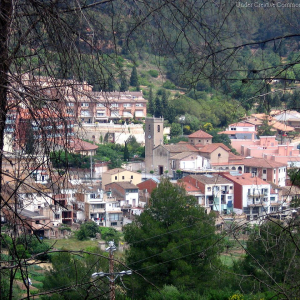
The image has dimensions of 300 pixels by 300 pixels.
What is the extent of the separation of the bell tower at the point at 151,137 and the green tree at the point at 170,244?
1612 cm

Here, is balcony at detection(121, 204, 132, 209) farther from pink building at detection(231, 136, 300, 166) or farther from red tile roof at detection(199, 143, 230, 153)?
pink building at detection(231, 136, 300, 166)

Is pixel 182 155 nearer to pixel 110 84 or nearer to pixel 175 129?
pixel 175 129

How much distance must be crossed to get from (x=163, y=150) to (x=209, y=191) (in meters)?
6.05

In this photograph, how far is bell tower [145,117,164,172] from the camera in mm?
24812

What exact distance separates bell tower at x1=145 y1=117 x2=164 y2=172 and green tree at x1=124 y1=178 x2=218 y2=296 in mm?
16119

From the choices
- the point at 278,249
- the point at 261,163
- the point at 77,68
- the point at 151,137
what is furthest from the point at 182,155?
the point at 77,68

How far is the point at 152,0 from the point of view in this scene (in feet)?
4.48

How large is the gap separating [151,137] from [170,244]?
61.6ft

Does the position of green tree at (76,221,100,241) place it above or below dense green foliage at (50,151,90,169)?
below

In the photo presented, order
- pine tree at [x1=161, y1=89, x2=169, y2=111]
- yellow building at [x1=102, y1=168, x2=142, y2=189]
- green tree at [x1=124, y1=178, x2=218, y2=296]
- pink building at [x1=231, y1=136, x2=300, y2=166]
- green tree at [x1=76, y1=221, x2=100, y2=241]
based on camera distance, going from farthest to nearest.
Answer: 1. pine tree at [x1=161, y1=89, x2=169, y2=111]
2. pink building at [x1=231, y1=136, x2=300, y2=166]
3. yellow building at [x1=102, y1=168, x2=142, y2=189]
4. green tree at [x1=76, y1=221, x2=100, y2=241]
5. green tree at [x1=124, y1=178, x2=218, y2=296]

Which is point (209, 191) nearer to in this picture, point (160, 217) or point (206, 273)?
point (160, 217)

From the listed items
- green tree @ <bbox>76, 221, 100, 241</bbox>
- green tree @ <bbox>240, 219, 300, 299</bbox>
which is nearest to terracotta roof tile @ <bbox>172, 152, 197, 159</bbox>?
green tree @ <bbox>76, 221, 100, 241</bbox>

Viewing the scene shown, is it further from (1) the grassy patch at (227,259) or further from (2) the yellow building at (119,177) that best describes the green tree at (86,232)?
(1) the grassy patch at (227,259)

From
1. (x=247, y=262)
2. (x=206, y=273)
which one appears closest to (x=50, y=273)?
(x=206, y=273)
